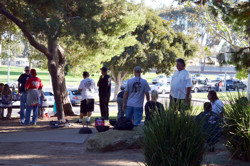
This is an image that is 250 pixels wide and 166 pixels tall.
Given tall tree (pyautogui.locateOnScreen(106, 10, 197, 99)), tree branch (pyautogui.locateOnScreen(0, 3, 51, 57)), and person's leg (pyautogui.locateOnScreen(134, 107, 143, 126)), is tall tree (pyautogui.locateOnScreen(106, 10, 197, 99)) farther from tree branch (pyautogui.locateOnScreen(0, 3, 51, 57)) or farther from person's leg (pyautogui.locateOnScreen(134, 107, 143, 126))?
person's leg (pyautogui.locateOnScreen(134, 107, 143, 126))

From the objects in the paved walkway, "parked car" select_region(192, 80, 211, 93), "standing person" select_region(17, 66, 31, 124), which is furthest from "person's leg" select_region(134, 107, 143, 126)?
"parked car" select_region(192, 80, 211, 93)

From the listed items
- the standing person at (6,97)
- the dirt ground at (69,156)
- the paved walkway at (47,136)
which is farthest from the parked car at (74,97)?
the dirt ground at (69,156)

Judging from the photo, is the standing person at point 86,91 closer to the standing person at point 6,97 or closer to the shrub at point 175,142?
the standing person at point 6,97

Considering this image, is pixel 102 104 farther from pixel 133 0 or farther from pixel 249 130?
pixel 133 0

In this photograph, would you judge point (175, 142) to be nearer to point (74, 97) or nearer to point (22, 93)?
point (22, 93)

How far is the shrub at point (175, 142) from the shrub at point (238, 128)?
1.17 meters

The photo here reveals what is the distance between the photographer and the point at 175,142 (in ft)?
14.9

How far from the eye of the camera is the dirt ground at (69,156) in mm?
5943

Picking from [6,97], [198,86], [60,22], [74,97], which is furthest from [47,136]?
[198,86]

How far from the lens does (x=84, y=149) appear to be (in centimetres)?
747

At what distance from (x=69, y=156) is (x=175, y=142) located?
2.86m

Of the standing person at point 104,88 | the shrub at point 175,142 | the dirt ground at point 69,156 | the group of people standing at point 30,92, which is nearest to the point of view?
the shrub at point 175,142

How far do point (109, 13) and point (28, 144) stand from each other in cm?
668

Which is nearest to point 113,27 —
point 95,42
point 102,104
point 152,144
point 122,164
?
point 95,42
